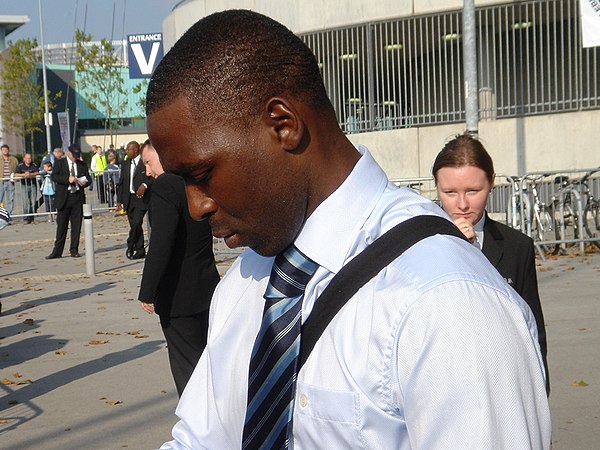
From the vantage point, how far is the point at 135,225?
16094 mm

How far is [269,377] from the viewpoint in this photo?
169cm

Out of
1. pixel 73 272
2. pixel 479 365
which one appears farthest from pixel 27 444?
pixel 73 272

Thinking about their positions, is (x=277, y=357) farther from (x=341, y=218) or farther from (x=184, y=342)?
(x=184, y=342)

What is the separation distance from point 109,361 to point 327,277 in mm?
7213

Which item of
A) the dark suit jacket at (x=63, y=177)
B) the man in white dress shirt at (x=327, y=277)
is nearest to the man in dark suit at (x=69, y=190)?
the dark suit jacket at (x=63, y=177)

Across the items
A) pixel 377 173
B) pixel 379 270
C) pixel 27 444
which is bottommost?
pixel 27 444

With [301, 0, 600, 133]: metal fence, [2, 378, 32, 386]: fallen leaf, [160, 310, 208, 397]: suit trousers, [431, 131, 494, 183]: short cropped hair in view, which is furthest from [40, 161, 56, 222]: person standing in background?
[431, 131, 494, 183]: short cropped hair

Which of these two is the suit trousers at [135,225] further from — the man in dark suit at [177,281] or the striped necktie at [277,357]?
the striped necktie at [277,357]

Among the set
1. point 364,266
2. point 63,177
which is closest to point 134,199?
point 63,177

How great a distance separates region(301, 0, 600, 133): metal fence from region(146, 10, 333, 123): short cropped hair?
1653 cm

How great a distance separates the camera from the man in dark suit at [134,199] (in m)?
15.4

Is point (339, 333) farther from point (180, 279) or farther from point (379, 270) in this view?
point (180, 279)

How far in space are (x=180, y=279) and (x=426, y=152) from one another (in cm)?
1336

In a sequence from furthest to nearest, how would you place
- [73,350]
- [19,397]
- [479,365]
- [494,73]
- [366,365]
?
1. [494,73]
2. [73,350]
3. [19,397]
4. [366,365]
5. [479,365]
